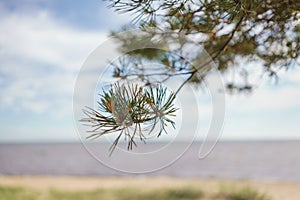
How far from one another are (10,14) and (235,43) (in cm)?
843

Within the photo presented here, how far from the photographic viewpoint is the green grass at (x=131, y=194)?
658cm

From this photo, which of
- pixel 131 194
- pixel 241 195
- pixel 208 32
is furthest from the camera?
pixel 131 194

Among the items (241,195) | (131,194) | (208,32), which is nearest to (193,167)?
(131,194)

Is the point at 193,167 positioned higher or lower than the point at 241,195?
higher

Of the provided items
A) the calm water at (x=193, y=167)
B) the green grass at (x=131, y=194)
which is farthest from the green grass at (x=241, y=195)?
the calm water at (x=193, y=167)

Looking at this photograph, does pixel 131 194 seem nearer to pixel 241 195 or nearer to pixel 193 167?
pixel 241 195

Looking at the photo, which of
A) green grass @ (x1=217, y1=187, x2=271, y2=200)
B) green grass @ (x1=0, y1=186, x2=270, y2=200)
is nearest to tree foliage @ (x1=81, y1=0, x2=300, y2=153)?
green grass @ (x1=217, y1=187, x2=271, y2=200)

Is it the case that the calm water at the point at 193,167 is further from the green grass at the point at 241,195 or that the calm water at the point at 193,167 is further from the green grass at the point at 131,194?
the green grass at the point at 241,195

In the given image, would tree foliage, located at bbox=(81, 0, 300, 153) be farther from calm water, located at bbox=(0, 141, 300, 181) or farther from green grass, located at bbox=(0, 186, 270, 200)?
green grass, located at bbox=(0, 186, 270, 200)

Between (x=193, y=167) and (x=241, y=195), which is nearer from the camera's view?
(x=241, y=195)

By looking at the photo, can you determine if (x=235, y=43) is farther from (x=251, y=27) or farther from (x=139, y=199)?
(x=139, y=199)

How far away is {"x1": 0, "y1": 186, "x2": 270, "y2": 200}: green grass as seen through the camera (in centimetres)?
658

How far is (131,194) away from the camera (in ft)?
23.4

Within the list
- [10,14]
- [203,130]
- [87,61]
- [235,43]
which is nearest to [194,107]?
[203,130]
